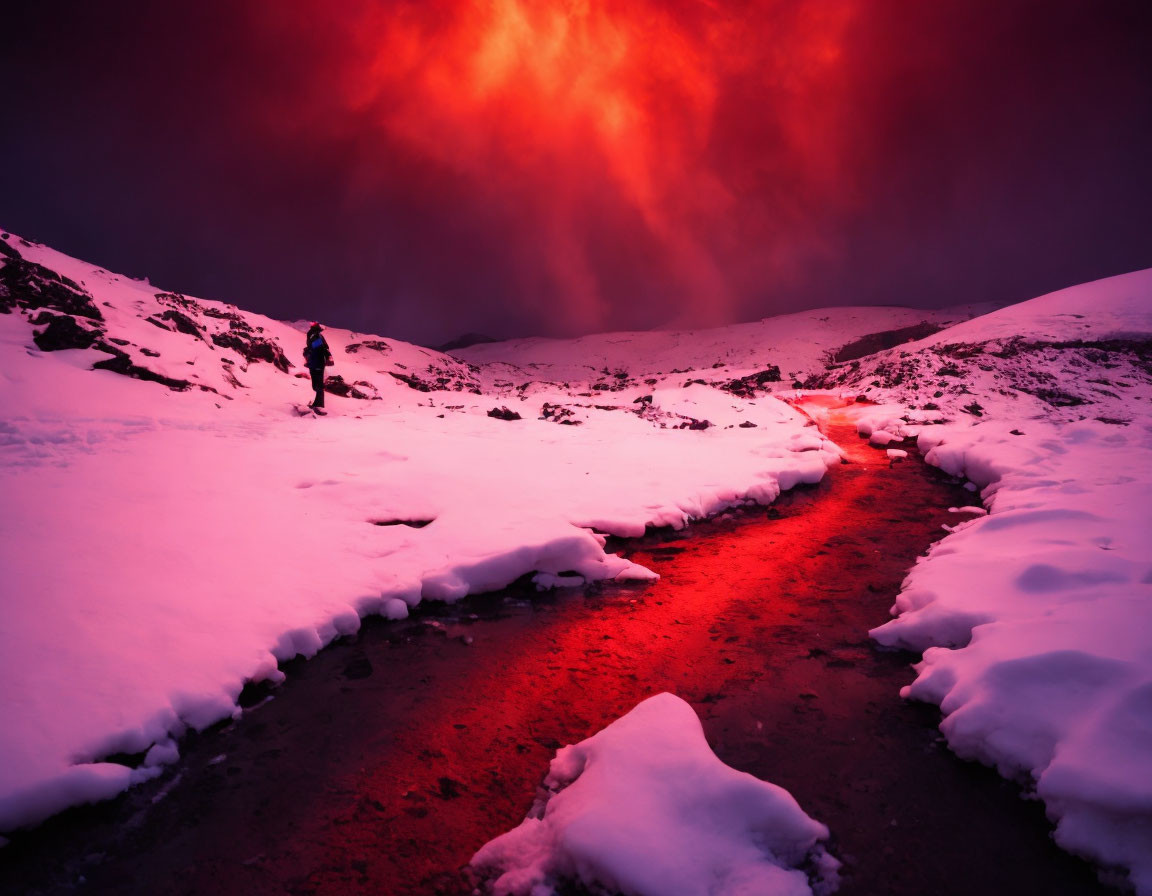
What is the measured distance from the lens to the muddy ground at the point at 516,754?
2348 millimetres

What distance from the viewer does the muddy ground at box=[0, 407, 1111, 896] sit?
2.35 meters

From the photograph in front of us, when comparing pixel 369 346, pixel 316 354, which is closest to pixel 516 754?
pixel 316 354

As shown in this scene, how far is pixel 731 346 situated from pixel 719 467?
124ft

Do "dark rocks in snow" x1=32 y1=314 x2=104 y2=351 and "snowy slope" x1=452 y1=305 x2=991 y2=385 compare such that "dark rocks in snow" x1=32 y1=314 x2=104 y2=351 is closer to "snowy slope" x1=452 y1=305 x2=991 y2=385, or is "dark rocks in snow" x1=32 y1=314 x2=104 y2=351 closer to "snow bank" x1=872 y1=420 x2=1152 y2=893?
"snow bank" x1=872 y1=420 x2=1152 y2=893

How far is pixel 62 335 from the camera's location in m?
10.2

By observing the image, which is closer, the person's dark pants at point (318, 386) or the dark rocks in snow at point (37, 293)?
the dark rocks in snow at point (37, 293)

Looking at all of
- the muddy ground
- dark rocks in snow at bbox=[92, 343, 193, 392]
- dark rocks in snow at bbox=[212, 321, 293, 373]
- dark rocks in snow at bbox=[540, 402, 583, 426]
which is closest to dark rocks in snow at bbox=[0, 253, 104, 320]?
dark rocks in snow at bbox=[92, 343, 193, 392]

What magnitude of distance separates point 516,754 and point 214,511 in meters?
3.91

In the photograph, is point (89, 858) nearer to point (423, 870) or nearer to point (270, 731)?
point (270, 731)

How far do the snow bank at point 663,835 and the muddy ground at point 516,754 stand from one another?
0.61 ft

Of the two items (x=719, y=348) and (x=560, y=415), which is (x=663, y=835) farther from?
(x=719, y=348)

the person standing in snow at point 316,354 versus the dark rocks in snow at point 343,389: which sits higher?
the person standing in snow at point 316,354

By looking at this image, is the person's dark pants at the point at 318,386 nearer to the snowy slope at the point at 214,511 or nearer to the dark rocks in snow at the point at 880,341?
the snowy slope at the point at 214,511

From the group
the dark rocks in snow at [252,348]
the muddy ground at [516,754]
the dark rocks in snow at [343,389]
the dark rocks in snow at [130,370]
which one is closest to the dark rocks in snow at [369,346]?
the dark rocks in snow at [252,348]
